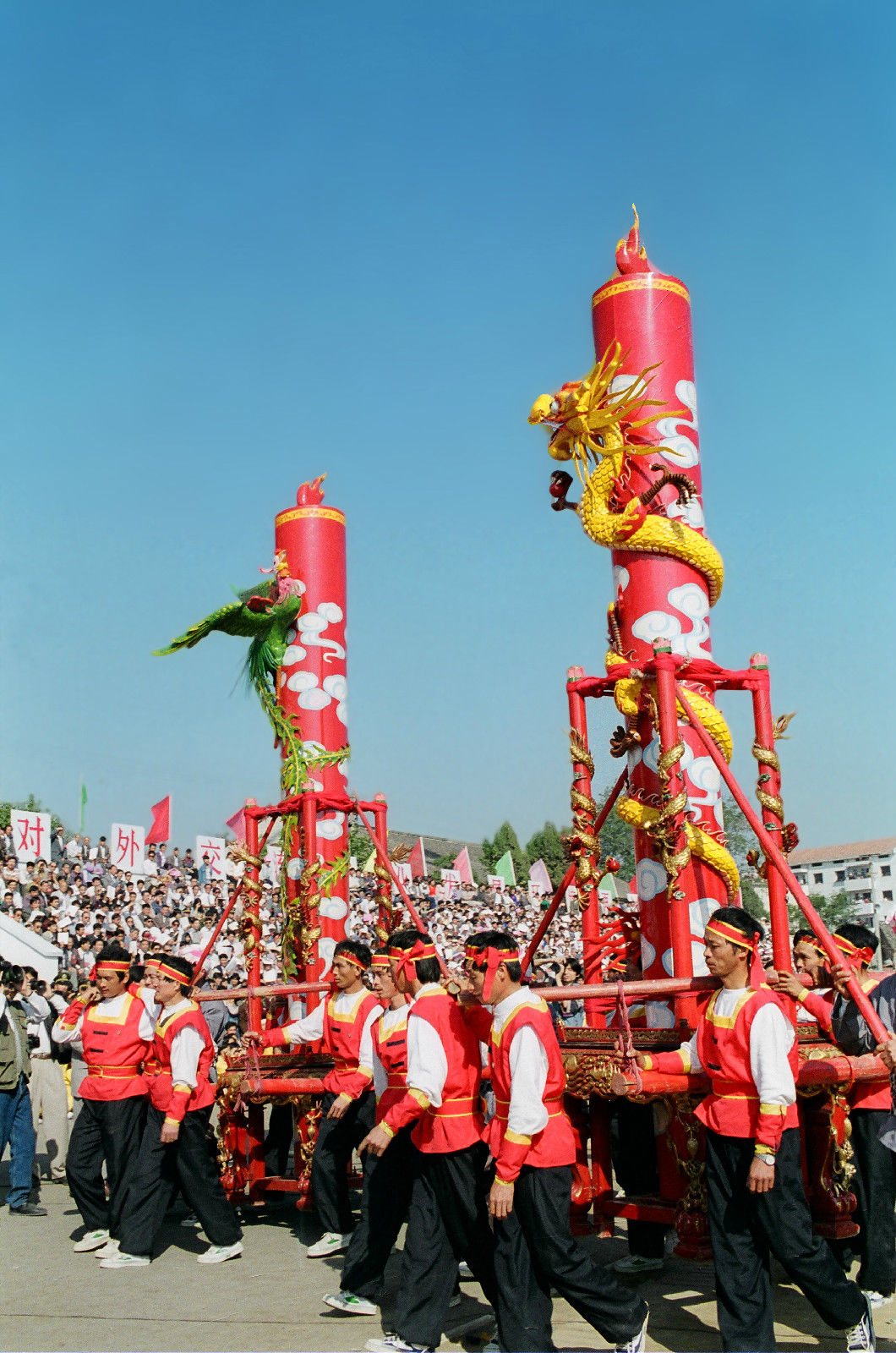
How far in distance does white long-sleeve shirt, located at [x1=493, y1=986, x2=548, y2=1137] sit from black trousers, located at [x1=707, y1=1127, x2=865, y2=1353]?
0.63 meters

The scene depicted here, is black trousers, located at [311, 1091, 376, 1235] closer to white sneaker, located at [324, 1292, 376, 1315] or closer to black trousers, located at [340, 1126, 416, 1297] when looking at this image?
black trousers, located at [340, 1126, 416, 1297]

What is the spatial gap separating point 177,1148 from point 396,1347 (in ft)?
6.64

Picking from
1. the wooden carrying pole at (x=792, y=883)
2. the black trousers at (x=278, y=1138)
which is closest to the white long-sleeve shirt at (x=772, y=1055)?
the wooden carrying pole at (x=792, y=883)

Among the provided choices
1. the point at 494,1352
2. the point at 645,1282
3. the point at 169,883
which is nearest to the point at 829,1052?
the point at 645,1282

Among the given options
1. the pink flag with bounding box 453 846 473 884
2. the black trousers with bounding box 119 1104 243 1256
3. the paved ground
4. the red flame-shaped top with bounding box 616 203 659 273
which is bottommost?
the paved ground

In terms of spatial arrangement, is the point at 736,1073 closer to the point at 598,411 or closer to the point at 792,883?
the point at 792,883

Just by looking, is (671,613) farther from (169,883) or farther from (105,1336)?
(169,883)

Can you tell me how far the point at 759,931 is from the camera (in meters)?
4.33

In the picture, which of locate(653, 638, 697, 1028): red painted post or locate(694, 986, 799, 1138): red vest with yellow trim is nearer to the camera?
locate(694, 986, 799, 1138): red vest with yellow trim

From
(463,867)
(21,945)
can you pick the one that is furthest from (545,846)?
(21,945)

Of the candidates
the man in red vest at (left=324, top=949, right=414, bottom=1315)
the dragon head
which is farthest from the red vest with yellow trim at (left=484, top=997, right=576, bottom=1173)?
the dragon head

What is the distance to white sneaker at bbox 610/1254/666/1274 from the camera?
536cm

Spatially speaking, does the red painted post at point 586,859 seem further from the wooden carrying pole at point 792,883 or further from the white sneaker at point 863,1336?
the white sneaker at point 863,1336

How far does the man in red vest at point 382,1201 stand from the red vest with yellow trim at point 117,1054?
158cm
